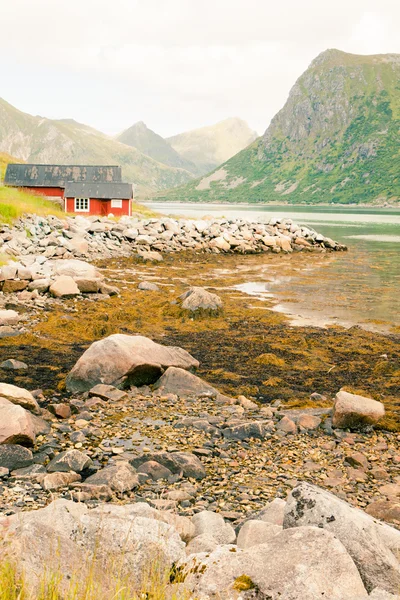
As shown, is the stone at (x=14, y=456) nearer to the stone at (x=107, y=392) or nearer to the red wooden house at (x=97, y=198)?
the stone at (x=107, y=392)

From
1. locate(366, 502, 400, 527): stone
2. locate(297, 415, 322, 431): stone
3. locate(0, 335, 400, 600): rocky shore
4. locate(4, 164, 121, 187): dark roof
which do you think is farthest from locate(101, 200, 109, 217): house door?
locate(366, 502, 400, 527): stone

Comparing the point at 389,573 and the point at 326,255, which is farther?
the point at 326,255

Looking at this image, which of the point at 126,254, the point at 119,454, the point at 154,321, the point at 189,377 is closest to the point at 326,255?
the point at 126,254

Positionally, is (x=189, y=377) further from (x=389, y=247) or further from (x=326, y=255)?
(x=389, y=247)

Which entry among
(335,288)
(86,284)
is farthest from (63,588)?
(335,288)

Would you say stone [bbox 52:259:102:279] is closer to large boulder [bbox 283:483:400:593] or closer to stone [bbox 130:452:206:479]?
stone [bbox 130:452:206:479]

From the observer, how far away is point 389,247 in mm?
56875

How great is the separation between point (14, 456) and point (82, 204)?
57.9 m

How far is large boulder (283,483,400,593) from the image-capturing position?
494cm

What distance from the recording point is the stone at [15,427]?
340 inches

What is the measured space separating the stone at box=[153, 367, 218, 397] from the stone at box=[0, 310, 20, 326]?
710 centimetres

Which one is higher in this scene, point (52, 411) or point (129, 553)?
point (129, 553)

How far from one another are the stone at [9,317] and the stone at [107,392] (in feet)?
22.5

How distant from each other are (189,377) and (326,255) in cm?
3744
